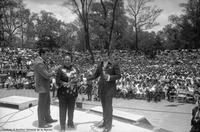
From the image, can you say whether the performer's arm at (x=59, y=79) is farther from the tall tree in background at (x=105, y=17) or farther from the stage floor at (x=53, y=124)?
the tall tree in background at (x=105, y=17)

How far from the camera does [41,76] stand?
4.13 metres

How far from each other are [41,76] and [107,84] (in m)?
1.38

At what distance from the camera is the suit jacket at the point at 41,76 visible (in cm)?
401

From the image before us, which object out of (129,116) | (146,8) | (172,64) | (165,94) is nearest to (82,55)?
(172,64)

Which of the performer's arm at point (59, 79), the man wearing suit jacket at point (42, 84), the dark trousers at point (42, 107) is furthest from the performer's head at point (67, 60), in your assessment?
the dark trousers at point (42, 107)

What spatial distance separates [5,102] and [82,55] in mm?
21480

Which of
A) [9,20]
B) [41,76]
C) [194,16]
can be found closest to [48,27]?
[9,20]

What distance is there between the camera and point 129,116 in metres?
4.71

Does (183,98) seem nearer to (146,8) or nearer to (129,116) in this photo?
(129,116)

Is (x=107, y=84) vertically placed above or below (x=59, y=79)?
below

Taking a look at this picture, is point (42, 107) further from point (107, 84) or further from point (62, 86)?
point (107, 84)

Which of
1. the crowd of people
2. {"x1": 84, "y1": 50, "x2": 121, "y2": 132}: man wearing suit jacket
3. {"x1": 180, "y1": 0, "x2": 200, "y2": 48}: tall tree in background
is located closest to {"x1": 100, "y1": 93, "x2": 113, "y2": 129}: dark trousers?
{"x1": 84, "y1": 50, "x2": 121, "y2": 132}: man wearing suit jacket

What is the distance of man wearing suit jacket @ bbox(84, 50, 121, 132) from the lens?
3891mm

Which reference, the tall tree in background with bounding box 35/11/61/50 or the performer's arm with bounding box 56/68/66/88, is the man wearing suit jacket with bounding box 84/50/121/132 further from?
the tall tree in background with bounding box 35/11/61/50
